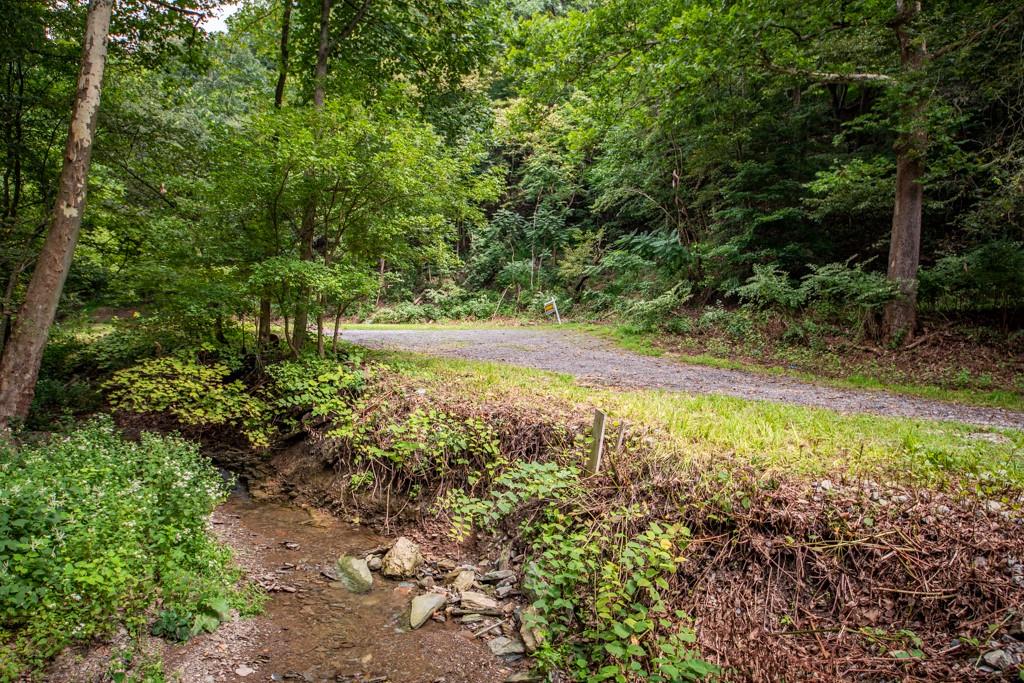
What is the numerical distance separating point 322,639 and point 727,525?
11.0 feet

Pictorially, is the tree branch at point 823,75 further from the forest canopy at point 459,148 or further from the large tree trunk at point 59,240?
the large tree trunk at point 59,240

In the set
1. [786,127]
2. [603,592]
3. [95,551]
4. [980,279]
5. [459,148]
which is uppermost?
[786,127]

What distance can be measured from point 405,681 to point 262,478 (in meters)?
4.30

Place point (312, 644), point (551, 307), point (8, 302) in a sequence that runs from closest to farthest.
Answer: point (312, 644) < point (8, 302) < point (551, 307)

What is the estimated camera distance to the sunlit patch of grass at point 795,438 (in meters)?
Result: 3.83

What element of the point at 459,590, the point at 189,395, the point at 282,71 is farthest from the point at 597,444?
the point at 282,71

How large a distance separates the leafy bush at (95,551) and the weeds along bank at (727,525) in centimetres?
203

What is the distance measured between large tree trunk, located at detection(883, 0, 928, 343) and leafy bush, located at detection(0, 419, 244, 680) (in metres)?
11.7

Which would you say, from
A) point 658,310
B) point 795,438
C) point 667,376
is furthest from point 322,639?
point 658,310

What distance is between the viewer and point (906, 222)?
924 centimetres

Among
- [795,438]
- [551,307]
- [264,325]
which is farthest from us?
[551,307]

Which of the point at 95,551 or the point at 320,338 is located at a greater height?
the point at 320,338

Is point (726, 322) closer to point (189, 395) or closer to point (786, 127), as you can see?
point (786, 127)

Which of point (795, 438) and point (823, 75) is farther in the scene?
point (823, 75)
